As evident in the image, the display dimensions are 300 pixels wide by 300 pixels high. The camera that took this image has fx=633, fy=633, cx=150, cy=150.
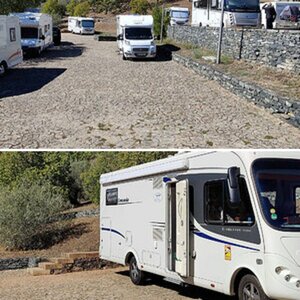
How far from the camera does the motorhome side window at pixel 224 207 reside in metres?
8.03

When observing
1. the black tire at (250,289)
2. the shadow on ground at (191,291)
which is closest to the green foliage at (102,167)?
the shadow on ground at (191,291)

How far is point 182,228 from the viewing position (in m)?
9.55

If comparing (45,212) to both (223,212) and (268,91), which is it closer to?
(268,91)

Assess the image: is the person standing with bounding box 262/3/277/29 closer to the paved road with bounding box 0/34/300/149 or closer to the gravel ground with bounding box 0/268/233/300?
the paved road with bounding box 0/34/300/149

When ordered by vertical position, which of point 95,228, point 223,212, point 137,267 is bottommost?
point 95,228

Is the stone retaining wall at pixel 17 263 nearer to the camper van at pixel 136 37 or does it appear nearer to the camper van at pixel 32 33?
the camper van at pixel 136 37

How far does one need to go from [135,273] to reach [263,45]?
41.5 ft

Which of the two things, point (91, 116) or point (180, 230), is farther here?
point (91, 116)

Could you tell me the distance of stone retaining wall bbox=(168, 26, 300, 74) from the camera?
780 inches

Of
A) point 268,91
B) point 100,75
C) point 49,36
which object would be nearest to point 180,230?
point 268,91

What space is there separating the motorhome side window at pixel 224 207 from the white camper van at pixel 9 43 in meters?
17.2

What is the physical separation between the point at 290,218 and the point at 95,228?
12.9 meters

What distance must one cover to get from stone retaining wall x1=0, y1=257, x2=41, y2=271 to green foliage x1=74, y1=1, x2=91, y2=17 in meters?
66.2

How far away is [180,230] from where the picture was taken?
9.64 meters
